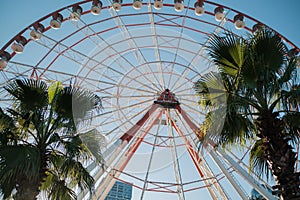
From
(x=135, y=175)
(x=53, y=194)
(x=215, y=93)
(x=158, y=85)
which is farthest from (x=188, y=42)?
(x=53, y=194)

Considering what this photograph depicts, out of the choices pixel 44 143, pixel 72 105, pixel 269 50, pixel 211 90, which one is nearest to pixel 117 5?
pixel 72 105

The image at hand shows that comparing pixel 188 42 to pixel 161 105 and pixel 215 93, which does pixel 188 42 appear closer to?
pixel 161 105

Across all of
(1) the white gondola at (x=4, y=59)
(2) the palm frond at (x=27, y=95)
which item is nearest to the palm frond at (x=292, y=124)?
(2) the palm frond at (x=27, y=95)

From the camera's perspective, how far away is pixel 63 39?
15.5 m

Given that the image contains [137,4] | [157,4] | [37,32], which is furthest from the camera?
[157,4]

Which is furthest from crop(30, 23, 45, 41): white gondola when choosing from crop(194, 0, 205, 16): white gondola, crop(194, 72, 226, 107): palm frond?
crop(194, 72, 226, 107): palm frond

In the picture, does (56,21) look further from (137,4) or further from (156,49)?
(156,49)

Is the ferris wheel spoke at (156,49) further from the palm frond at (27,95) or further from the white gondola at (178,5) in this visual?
the palm frond at (27,95)

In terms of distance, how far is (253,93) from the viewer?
8.21 meters

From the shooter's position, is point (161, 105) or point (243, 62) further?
point (161, 105)

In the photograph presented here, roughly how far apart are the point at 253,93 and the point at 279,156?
1.80 metres

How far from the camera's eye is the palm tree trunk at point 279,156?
6625 millimetres

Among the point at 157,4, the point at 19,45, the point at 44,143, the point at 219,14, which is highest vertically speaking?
the point at 157,4

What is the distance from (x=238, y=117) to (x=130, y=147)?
321 inches
